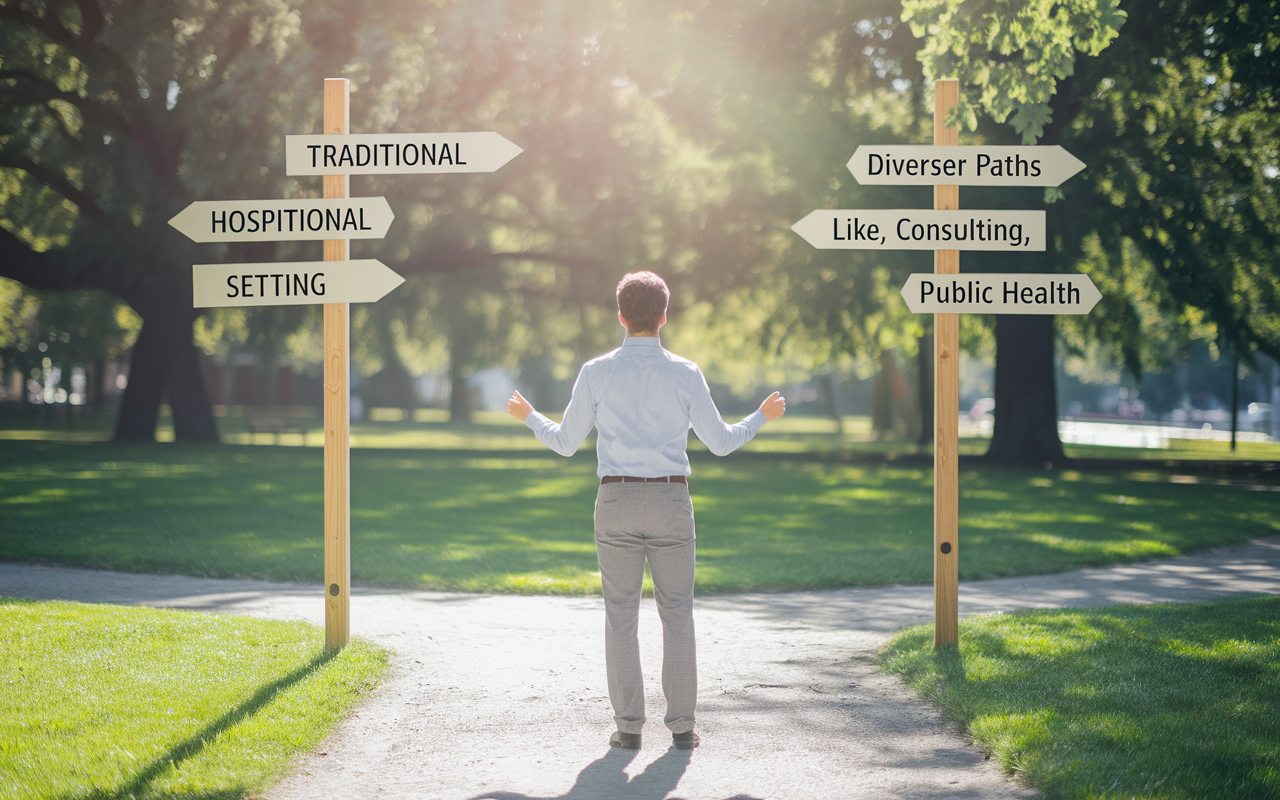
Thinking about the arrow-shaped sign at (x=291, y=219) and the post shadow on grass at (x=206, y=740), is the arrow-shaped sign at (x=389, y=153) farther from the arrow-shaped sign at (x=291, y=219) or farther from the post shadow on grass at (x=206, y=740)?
the post shadow on grass at (x=206, y=740)

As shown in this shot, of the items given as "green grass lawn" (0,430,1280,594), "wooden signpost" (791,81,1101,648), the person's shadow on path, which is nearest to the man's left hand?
the person's shadow on path

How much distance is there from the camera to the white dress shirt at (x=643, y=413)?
14.2 ft

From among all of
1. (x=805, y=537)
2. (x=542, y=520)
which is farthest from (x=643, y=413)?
(x=542, y=520)

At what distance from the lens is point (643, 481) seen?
14.2 ft

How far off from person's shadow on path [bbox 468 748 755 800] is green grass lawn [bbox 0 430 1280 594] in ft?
13.2

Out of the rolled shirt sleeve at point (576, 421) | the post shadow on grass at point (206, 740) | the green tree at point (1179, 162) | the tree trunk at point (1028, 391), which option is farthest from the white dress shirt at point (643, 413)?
the tree trunk at point (1028, 391)

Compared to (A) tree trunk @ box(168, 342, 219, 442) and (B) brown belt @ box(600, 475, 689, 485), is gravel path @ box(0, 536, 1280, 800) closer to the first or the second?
(B) brown belt @ box(600, 475, 689, 485)

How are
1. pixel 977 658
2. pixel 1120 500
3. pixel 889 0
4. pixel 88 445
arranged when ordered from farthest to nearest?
pixel 88 445, pixel 889 0, pixel 1120 500, pixel 977 658

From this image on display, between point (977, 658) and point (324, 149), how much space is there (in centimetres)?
463

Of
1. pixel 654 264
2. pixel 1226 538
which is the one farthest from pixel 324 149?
pixel 654 264

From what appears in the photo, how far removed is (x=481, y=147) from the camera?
5.86 meters

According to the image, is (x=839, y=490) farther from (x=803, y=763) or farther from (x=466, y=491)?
(x=803, y=763)

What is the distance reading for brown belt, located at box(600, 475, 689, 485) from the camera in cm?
432

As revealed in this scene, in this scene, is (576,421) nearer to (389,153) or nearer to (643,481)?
(643,481)
